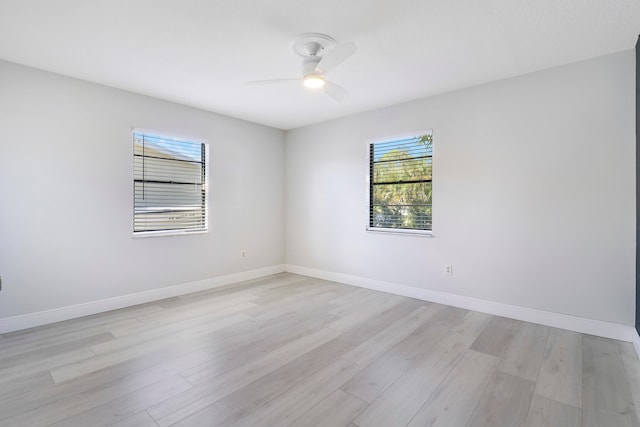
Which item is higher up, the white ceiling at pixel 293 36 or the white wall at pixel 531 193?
the white ceiling at pixel 293 36

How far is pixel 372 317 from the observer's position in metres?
3.38

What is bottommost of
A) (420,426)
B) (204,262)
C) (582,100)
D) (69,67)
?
(420,426)

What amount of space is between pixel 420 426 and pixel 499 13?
8.98 feet

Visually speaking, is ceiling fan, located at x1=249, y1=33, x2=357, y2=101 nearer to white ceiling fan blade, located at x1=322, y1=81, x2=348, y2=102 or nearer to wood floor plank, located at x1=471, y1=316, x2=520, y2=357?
white ceiling fan blade, located at x1=322, y1=81, x2=348, y2=102

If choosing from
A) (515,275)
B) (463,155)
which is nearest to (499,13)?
(463,155)

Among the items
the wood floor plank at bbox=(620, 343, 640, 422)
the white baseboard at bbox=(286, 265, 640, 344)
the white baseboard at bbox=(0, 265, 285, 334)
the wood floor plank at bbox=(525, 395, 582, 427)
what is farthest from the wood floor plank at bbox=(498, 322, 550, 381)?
the white baseboard at bbox=(0, 265, 285, 334)

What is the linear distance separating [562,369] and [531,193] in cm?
168

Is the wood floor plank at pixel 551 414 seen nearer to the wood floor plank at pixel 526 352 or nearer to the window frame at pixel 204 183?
the wood floor plank at pixel 526 352

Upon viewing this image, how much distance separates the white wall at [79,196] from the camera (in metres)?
3.00

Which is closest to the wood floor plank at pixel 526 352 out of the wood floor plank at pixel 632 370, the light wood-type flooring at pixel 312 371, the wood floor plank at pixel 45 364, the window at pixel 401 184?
the light wood-type flooring at pixel 312 371

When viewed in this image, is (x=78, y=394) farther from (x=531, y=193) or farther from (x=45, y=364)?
(x=531, y=193)

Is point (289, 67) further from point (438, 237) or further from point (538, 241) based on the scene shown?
point (538, 241)

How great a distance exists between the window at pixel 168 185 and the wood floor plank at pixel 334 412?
312 cm

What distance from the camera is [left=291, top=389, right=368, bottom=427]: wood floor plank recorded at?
5.64 ft
